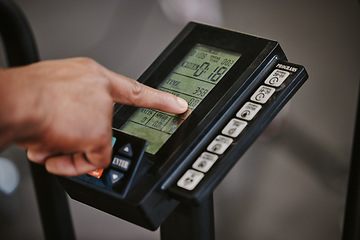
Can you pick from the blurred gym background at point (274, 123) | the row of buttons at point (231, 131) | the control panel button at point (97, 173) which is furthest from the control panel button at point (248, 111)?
the blurred gym background at point (274, 123)

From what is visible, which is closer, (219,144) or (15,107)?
(15,107)

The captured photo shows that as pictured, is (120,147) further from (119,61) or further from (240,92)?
(119,61)

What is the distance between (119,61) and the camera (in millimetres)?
2320

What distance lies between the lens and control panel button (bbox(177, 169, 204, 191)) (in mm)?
673

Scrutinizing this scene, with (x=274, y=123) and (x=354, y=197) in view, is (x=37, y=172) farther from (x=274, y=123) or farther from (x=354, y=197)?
(x=274, y=123)

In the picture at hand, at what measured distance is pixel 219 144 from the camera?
2.33ft

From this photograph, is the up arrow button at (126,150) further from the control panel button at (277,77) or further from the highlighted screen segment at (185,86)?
the control panel button at (277,77)

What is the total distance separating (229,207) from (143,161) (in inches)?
44.9

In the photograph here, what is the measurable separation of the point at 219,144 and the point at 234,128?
0.11 ft

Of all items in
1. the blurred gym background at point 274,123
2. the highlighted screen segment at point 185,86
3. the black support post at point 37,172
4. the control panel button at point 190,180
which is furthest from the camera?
the blurred gym background at point 274,123

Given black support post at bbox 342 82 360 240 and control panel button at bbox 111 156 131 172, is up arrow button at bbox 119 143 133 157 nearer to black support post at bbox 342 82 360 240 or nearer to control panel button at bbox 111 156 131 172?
control panel button at bbox 111 156 131 172

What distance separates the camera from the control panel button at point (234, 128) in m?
0.71

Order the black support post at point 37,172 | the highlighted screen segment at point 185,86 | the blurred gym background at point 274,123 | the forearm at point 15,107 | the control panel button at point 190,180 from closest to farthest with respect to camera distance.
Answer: the forearm at point 15,107
the control panel button at point 190,180
the highlighted screen segment at point 185,86
the black support post at point 37,172
the blurred gym background at point 274,123

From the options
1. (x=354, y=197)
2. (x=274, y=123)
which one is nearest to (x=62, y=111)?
(x=354, y=197)
